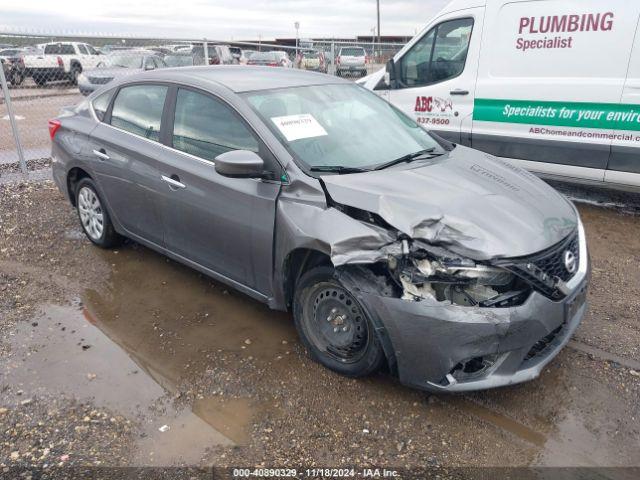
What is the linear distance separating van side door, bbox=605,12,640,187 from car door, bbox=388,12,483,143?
1.61 meters

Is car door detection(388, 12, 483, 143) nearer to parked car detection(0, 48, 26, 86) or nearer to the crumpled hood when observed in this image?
the crumpled hood

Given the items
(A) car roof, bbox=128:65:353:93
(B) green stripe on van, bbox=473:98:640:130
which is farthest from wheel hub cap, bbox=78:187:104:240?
(B) green stripe on van, bbox=473:98:640:130

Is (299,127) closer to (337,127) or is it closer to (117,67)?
(337,127)

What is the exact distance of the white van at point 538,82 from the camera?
5.16 metres

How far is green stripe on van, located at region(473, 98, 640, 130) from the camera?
5.19 m

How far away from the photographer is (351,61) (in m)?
13.5

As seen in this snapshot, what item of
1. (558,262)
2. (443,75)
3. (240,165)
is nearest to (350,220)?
(240,165)

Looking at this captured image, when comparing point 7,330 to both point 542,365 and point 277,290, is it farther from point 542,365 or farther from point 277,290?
point 542,365

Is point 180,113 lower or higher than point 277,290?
higher

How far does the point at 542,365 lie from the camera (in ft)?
8.95

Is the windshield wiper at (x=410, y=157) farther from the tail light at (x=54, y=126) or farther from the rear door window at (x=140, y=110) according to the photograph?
the tail light at (x=54, y=126)

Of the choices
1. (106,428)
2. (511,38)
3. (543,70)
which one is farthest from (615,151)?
(106,428)

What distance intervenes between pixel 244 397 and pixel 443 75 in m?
4.93

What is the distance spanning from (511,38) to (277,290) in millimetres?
4321
